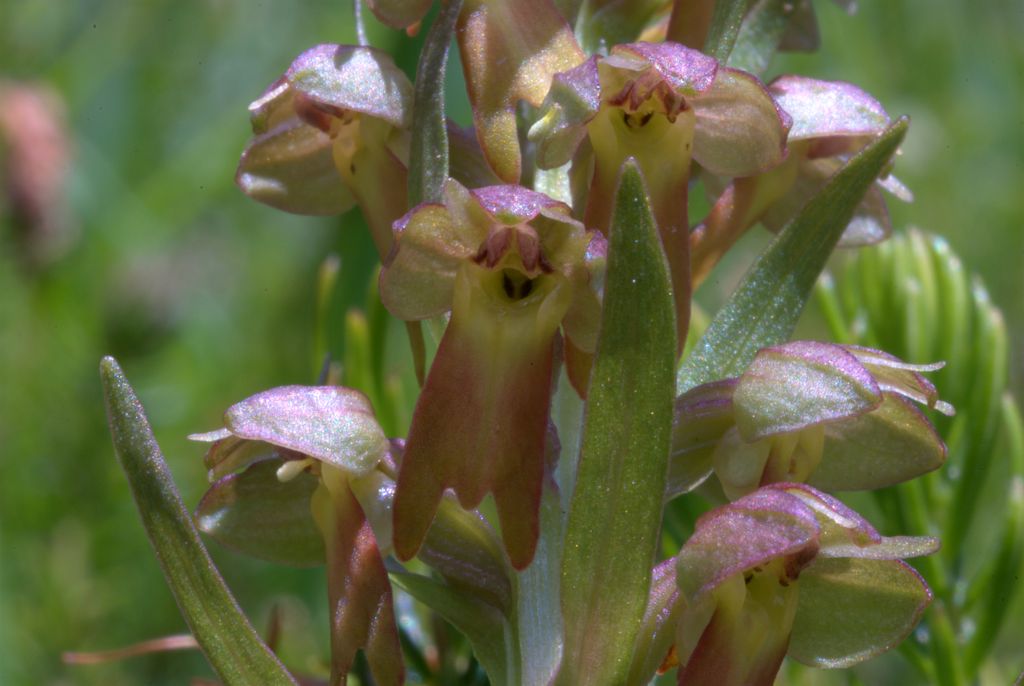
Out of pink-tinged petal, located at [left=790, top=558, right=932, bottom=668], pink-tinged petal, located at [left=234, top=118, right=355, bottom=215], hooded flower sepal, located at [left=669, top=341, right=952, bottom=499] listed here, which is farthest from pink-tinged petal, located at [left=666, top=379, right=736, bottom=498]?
pink-tinged petal, located at [left=234, top=118, right=355, bottom=215]

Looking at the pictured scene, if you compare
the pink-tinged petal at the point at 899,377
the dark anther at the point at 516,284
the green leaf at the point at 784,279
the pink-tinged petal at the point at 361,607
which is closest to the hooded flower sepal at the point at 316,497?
the pink-tinged petal at the point at 361,607

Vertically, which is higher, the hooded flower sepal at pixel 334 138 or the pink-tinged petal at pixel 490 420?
the hooded flower sepal at pixel 334 138

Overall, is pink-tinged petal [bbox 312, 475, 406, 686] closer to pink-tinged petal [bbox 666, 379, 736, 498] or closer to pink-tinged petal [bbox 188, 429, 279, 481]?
pink-tinged petal [bbox 188, 429, 279, 481]

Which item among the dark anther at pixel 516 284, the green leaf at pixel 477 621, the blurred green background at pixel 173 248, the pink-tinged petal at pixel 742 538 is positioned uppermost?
the dark anther at pixel 516 284

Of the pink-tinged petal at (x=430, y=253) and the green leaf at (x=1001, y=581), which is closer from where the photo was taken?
the pink-tinged petal at (x=430, y=253)

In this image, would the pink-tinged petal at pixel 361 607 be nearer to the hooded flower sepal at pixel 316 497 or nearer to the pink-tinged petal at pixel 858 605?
the hooded flower sepal at pixel 316 497

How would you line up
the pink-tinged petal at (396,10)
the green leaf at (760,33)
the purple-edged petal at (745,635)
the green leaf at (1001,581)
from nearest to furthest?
the purple-edged petal at (745,635), the pink-tinged petal at (396,10), the green leaf at (760,33), the green leaf at (1001,581)

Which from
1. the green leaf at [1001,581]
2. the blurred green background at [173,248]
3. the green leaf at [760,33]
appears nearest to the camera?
the green leaf at [760,33]
